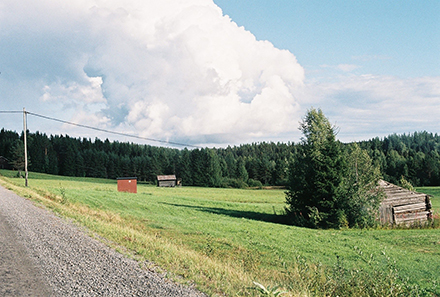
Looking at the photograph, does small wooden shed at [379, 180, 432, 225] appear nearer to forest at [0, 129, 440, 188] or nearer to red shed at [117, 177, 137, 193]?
red shed at [117, 177, 137, 193]

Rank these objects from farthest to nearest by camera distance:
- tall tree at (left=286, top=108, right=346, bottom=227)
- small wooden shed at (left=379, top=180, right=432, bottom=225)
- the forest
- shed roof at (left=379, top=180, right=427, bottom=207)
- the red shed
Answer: the forest, the red shed, shed roof at (left=379, top=180, right=427, bottom=207), small wooden shed at (left=379, top=180, right=432, bottom=225), tall tree at (left=286, top=108, right=346, bottom=227)

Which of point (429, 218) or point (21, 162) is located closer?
point (429, 218)

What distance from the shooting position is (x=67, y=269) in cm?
735

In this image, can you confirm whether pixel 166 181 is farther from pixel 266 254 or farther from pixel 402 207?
pixel 266 254

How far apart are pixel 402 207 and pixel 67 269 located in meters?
28.5

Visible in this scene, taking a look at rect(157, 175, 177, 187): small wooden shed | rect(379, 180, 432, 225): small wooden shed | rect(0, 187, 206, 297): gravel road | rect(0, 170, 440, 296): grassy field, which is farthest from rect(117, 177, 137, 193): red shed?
rect(0, 187, 206, 297): gravel road

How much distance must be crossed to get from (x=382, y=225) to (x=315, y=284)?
2178 cm

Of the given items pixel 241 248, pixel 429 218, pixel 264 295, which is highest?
pixel 264 295

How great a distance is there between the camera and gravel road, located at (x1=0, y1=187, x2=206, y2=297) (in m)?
6.24

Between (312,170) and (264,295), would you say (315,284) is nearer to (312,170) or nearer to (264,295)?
(264,295)

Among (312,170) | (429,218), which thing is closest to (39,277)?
(312,170)

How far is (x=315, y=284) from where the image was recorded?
831 cm

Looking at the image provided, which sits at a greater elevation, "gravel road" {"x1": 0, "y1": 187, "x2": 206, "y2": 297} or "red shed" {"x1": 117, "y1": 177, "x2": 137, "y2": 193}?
"gravel road" {"x1": 0, "y1": 187, "x2": 206, "y2": 297}

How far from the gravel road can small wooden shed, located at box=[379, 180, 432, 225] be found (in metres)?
25.1
